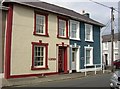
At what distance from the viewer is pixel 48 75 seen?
932 inches

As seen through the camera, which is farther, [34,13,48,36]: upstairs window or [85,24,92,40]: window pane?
[85,24,92,40]: window pane

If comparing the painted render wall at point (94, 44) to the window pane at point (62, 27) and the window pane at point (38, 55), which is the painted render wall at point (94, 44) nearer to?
the window pane at point (62, 27)

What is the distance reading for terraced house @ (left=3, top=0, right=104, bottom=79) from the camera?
2094 cm

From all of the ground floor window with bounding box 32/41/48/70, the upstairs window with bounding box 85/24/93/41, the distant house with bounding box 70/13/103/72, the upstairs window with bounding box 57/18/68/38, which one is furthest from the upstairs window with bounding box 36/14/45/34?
the upstairs window with bounding box 85/24/93/41

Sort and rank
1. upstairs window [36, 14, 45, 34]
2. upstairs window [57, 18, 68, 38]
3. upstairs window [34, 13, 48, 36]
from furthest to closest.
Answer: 1. upstairs window [57, 18, 68, 38]
2. upstairs window [36, 14, 45, 34]
3. upstairs window [34, 13, 48, 36]

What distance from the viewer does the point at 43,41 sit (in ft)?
77.3

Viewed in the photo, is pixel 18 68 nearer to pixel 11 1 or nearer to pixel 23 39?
pixel 23 39

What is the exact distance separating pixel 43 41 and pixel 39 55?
3.85ft

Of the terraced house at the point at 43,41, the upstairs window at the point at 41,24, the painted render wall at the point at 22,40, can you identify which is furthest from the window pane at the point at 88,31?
the painted render wall at the point at 22,40

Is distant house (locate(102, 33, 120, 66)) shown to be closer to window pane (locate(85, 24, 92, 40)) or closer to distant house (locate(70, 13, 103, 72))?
distant house (locate(70, 13, 103, 72))

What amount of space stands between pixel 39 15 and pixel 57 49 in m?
3.50

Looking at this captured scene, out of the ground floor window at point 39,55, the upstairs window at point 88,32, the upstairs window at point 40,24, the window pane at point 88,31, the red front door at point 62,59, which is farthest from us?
the window pane at point 88,31

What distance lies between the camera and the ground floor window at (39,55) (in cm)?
2277

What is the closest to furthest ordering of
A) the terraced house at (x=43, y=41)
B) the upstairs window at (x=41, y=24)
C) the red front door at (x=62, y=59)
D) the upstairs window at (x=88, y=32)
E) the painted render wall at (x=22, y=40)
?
the terraced house at (x=43, y=41) < the painted render wall at (x=22, y=40) < the upstairs window at (x=41, y=24) < the red front door at (x=62, y=59) < the upstairs window at (x=88, y=32)
